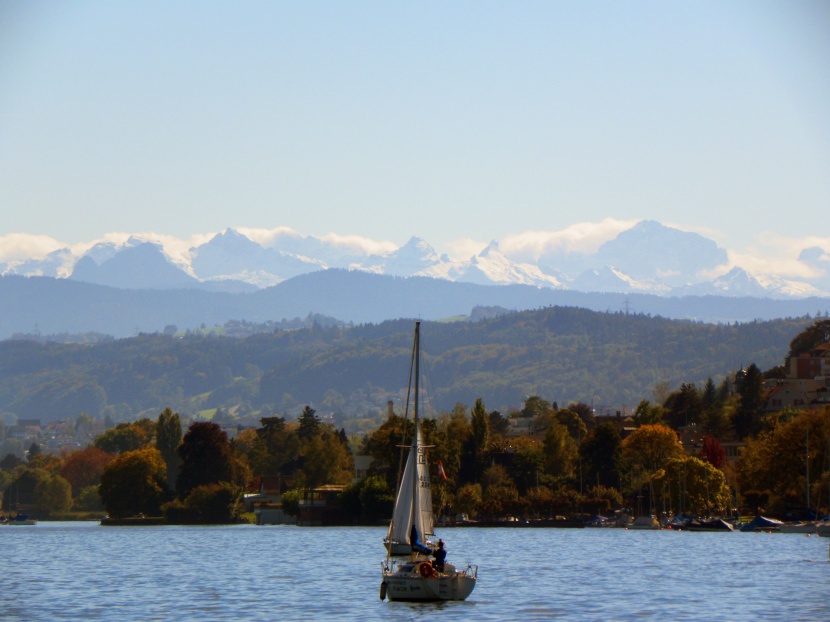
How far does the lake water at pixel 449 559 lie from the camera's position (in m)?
64.2

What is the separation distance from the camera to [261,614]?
63438 mm

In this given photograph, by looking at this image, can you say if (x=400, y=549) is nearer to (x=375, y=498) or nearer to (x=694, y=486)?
(x=694, y=486)

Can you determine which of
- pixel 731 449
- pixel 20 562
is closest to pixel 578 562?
pixel 20 562

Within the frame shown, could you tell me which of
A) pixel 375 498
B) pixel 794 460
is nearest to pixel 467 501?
pixel 375 498

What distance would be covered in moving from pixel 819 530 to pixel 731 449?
253 feet

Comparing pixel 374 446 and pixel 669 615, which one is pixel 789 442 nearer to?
pixel 374 446

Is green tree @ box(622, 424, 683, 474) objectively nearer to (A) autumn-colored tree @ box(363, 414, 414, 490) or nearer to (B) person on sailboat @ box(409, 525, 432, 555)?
(A) autumn-colored tree @ box(363, 414, 414, 490)

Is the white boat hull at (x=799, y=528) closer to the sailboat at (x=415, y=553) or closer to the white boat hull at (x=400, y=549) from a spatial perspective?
the sailboat at (x=415, y=553)

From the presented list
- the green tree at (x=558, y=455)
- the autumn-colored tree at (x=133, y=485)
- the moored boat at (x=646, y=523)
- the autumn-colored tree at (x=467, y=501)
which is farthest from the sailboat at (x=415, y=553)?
the green tree at (x=558, y=455)

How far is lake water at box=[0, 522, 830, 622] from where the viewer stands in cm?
6425

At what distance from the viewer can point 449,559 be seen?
9962cm

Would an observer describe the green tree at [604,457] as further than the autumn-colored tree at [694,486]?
Yes

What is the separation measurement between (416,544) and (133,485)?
126m

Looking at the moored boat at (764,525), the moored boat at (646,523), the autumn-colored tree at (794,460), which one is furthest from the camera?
the moored boat at (646,523)
